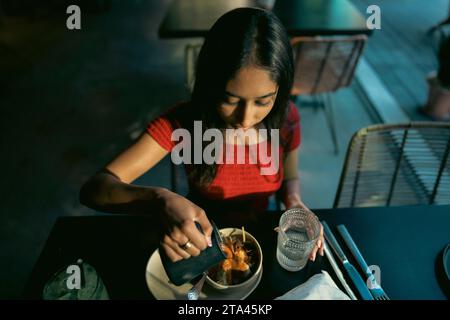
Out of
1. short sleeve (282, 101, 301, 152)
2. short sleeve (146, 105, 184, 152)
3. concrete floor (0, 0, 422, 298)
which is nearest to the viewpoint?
short sleeve (146, 105, 184, 152)

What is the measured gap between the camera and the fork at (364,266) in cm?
93

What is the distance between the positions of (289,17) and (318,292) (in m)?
2.62

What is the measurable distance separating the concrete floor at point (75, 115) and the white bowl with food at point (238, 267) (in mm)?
1628

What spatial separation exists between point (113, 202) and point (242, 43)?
2.07 ft

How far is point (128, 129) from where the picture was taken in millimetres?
3184

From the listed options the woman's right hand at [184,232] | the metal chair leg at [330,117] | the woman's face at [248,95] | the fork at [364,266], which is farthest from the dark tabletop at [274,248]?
the metal chair leg at [330,117]

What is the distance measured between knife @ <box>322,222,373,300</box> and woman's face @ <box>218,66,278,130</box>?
1.40 feet

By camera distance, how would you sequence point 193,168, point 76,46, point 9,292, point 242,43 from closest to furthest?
point 242,43
point 193,168
point 9,292
point 76,46

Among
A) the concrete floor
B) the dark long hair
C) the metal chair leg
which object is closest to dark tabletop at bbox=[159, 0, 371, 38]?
the metal chair leg

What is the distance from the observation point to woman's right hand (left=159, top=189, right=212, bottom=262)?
79 centimetres

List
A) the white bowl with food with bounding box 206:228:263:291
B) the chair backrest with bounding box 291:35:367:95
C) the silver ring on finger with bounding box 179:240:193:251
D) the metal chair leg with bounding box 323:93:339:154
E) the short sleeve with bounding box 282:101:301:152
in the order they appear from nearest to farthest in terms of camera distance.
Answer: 1. the silver ring on finger with bounding box 179:240:193:251
2. the white bowl with food with bounding box 206:228:263:291
3. the short sleeve with bounding box 282:101:301:152
4. the chair backrest with bounding box 291:35:367:95
5. the metal chair leg with bounding box 323:93:339:154

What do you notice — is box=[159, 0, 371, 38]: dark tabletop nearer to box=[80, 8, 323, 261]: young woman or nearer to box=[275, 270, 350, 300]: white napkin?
box=[80, 8, 323, 261]: young woman

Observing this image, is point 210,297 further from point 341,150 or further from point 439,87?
point 439,87
